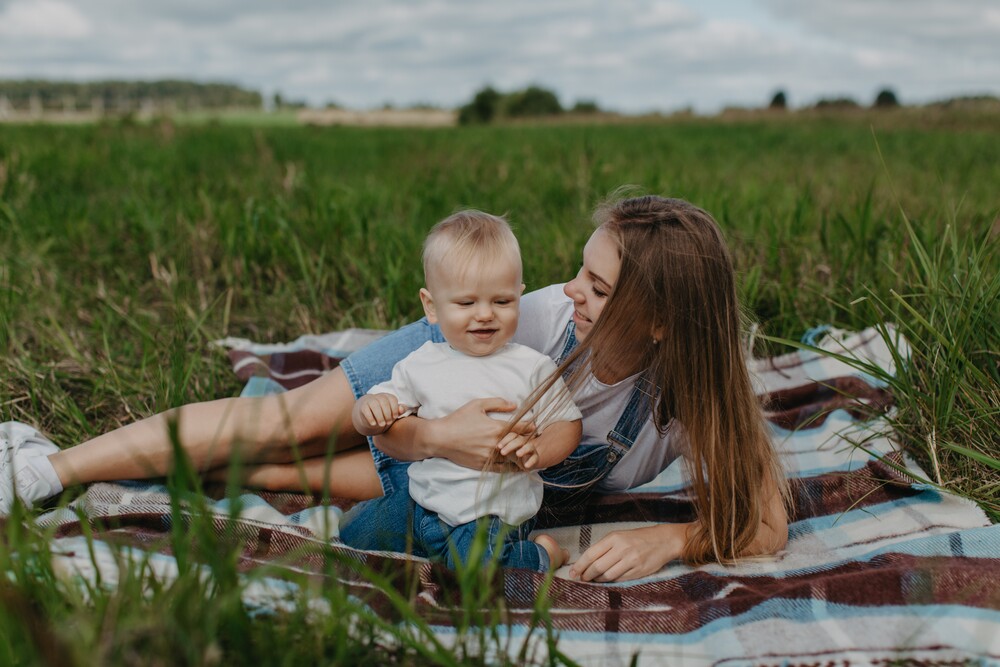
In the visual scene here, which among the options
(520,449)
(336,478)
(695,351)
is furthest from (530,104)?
(520,449)

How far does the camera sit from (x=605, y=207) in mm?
2172

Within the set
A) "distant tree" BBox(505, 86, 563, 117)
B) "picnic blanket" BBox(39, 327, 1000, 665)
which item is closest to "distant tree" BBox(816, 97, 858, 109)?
"distant tree" BBox(505, 86, 563, 117)

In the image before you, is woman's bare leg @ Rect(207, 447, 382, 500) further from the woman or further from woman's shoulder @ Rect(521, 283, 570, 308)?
woman's shoulder @ Rect(521, 283, 570, 308)

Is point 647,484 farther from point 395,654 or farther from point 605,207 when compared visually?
point 395,654

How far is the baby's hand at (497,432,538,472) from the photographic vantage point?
1.80 metres

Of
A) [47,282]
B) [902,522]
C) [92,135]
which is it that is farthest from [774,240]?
[92,135]

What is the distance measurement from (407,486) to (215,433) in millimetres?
529

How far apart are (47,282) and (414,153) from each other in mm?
5944

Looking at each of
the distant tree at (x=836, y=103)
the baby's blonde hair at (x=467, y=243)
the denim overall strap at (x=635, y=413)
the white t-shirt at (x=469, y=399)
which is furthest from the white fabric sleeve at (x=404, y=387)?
the distant tree at (x=836, y=103)

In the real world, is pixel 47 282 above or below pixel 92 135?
below

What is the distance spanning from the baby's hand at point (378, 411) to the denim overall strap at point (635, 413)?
0.58 meters

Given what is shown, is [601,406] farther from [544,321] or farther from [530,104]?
[530,104]

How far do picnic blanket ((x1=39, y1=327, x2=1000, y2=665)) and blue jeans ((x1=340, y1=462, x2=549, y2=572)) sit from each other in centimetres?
9

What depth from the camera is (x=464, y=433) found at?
185cm
